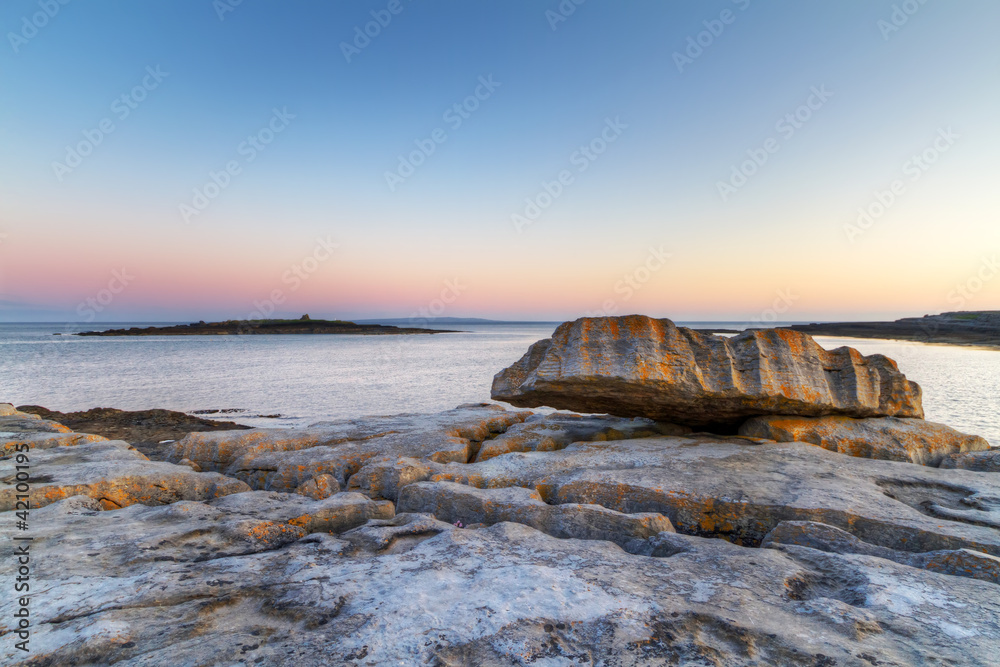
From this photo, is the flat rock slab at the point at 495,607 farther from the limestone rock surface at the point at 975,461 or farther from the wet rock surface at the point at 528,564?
the limestone rock surface at the point at 975,461

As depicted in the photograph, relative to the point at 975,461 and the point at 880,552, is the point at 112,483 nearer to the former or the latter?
the point at 880,552

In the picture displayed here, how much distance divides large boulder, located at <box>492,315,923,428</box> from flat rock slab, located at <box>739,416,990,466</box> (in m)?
0.24

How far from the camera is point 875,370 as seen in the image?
31.2ft

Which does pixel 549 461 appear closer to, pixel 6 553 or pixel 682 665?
pixel 682 665

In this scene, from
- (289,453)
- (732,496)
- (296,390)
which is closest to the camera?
(732,496)

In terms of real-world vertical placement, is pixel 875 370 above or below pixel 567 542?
above

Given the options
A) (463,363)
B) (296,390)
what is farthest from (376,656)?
(463,363)

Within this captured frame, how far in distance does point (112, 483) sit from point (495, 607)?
250 inches

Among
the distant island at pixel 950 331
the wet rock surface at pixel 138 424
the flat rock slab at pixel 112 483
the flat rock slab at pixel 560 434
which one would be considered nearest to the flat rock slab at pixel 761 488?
the flat rock slab at pixel 560 434

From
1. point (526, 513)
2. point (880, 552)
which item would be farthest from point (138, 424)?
point (880, 552)

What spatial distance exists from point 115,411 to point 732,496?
23619 millimetres

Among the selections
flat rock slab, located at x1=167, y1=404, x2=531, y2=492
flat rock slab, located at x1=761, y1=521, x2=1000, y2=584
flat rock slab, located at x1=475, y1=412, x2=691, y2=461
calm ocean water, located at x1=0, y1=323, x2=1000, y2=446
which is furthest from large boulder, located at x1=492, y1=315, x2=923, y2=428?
calm ocean water, located at x1=0, y1=323, x2=1000, y2=446

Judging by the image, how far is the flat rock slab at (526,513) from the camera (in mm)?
5062

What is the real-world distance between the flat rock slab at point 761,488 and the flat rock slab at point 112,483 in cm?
353
